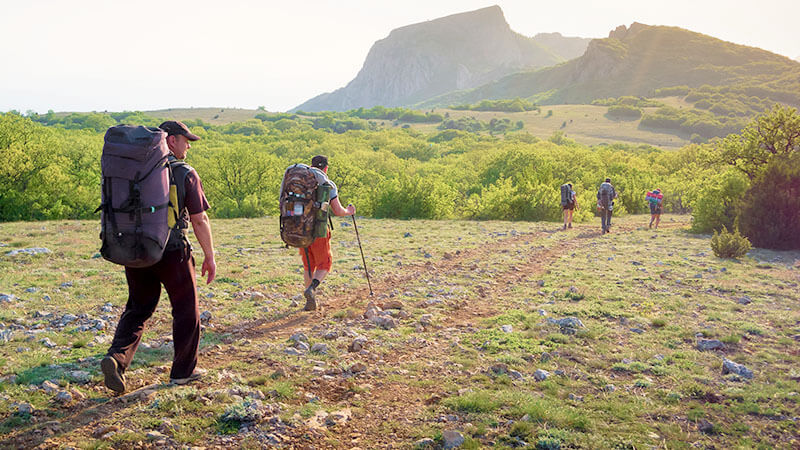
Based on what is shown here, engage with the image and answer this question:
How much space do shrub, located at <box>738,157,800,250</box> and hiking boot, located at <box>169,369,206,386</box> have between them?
21.8 metres

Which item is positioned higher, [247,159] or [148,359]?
[247,159]

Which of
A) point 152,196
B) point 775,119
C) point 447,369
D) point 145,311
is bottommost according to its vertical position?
point 447,369

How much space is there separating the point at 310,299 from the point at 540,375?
14.6 feet

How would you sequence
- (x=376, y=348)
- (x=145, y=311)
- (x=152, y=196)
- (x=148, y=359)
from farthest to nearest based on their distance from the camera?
(x=376, y=348)
(x=148, y=359)
(x=145, y=311)
(x=152, y=196)

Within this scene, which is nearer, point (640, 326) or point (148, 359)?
point (148, 359)

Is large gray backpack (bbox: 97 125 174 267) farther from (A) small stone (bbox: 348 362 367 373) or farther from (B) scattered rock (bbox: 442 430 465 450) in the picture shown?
(B) scattered rock (bbox: 442 430 465 450)

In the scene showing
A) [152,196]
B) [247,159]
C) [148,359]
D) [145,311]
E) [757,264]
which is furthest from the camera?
[247,159]

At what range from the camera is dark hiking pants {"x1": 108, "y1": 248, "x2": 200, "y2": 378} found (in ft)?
16.4

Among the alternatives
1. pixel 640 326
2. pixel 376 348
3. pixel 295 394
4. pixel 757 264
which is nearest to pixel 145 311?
pixel 295 394

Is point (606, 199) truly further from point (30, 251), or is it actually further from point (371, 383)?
point (30, 251)

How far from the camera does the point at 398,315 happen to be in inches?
341

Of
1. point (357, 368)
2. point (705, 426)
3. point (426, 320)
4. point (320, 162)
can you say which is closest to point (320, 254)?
point (320, 162)

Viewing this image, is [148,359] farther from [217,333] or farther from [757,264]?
[757,264]

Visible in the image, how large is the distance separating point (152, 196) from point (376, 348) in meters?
3.86
